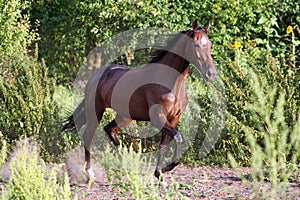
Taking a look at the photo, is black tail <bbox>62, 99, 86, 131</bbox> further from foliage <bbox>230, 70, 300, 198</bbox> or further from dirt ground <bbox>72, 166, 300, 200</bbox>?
foliage <bbox>230, 70, 300, 198</bbox>

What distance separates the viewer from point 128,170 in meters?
3.83

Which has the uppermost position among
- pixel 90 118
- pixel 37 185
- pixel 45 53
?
pixel 45 53

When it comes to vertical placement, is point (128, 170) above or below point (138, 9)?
below

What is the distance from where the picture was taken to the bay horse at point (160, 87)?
562cm

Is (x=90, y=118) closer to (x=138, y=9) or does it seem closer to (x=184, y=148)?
(x=184, y=148)

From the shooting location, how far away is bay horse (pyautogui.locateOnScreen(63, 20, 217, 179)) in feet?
18.4

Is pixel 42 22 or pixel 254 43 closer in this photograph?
pixel 254 43

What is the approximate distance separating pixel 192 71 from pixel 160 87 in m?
3.16

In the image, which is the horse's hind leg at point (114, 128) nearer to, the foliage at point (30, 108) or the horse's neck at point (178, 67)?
the foliage at point (30, 108)

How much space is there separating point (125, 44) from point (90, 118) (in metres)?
4.89

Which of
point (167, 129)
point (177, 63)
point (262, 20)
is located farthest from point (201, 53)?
point (262, 20)

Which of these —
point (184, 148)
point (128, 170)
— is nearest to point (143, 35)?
point (184, 148)

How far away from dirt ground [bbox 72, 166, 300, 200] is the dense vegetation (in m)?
0.30

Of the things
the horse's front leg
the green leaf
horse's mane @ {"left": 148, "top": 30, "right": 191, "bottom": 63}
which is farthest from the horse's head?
the green leaf
